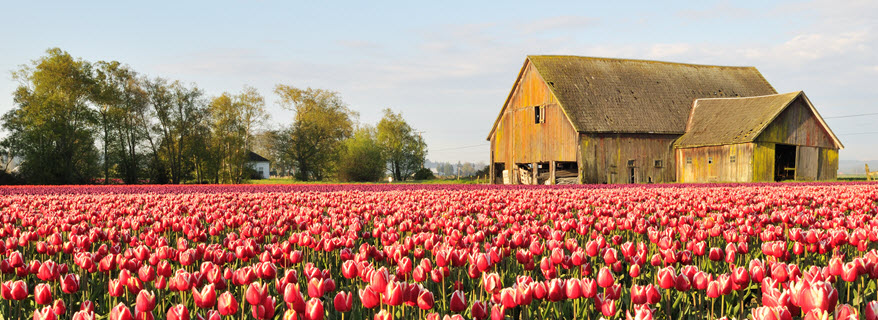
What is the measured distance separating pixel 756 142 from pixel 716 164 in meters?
3.23

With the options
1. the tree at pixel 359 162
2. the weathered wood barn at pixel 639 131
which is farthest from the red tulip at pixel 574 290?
the tree at pixel 359 162

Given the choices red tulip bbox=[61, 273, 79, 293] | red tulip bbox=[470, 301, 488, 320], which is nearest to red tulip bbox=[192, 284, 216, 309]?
red tulip bbox=[61, 273, 79, 293]

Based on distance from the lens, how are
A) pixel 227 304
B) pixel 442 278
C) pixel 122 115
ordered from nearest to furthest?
1. pixel 227 304
2. pixel 442 278
3. pixel 122 115

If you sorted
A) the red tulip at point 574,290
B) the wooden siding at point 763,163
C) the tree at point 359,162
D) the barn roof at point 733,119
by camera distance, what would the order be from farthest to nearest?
the tree at point 359,162 → the barn roof at point 733,119 → the wooden siding at point 763,163 → the red tulip at point 574,290

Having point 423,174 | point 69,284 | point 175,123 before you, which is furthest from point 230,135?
point 69,284

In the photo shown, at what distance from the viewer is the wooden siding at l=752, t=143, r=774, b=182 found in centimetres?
4172

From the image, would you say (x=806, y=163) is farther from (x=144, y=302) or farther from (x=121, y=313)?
(x=121, y=313)

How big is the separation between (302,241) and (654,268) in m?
3.86

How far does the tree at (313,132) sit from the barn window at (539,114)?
4099 cm

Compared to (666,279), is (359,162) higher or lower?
higher

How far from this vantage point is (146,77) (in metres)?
66.4

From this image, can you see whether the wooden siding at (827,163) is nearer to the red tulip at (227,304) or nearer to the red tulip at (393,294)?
the red tulip at (393,294)

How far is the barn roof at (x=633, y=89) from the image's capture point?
45.5 metres

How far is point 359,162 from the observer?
7950 centimetres
